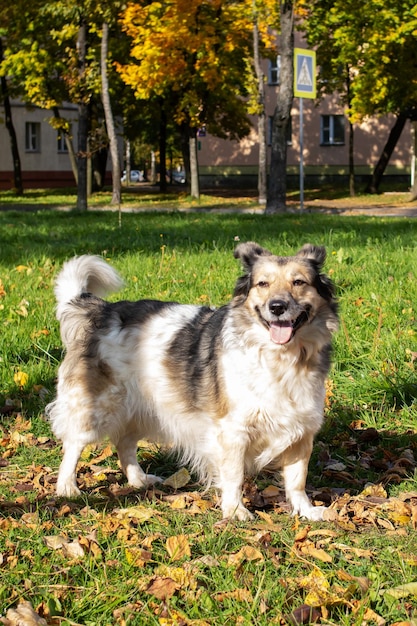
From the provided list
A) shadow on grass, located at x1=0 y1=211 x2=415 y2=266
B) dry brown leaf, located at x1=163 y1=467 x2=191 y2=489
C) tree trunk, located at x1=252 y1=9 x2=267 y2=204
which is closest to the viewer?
dry brown leaf, located at x1=163 y1=467 x2=191 y2=489

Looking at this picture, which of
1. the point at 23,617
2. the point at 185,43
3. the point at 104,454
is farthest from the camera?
the point at 185,43

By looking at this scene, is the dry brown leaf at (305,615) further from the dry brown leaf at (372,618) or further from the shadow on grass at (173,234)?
the shadow on grass at (173,234)

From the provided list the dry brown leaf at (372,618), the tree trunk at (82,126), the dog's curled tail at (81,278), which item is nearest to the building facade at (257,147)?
the tree trunk at (82,126)

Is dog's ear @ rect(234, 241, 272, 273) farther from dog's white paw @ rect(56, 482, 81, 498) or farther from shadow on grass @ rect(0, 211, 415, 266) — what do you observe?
shadow on grass @ rect(0, 211, 415, 266)

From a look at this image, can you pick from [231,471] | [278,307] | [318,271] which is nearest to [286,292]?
[278,307]

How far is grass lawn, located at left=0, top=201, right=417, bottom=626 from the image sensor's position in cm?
334

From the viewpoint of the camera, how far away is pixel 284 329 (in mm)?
4148

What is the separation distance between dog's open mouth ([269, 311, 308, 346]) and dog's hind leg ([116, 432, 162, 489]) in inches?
53.3

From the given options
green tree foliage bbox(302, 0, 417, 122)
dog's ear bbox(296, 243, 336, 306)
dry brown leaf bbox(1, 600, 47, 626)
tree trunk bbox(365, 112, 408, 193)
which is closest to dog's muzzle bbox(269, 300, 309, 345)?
dog's ear bbox(296, 243, 336, 306)

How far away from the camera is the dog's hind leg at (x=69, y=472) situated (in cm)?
472

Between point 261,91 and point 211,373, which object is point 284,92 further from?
point 211,373

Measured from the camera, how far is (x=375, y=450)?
18.1 ft

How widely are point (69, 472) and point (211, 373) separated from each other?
102 cm

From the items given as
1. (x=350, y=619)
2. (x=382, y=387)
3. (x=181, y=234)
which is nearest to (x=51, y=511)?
(x=350, y=619)
